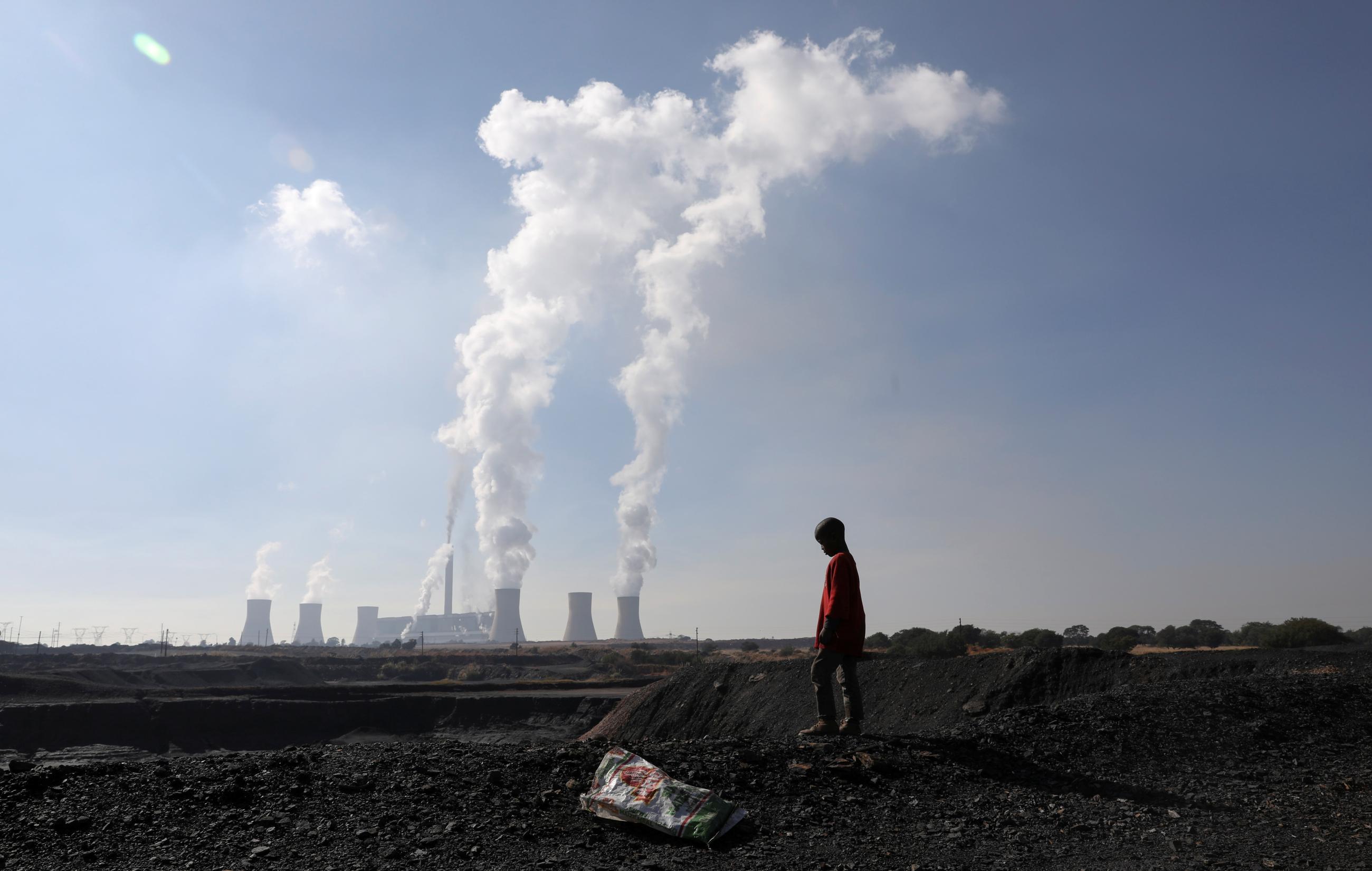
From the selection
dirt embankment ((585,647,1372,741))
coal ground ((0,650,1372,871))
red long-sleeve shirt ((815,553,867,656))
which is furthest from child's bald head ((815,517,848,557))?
dirt embankment ((585,647,1372,741))

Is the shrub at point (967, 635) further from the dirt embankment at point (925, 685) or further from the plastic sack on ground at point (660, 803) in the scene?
the plastic sack on ground at point (660, 803)

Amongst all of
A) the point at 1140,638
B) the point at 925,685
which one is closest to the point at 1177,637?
the point at 1140,638

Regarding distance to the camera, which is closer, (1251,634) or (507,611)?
(1251,634)

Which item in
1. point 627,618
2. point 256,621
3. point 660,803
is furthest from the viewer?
point 256,621

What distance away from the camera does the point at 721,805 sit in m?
5.03

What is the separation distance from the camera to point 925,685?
16.2 metres

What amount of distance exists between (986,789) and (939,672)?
11127 millimetres

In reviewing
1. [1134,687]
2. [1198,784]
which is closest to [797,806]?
[1198,784]

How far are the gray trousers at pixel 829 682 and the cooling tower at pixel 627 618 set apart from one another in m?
93.1

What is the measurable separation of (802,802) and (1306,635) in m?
33.3

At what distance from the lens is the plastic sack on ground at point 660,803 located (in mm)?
4855

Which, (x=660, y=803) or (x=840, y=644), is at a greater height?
(x=840, y=644)

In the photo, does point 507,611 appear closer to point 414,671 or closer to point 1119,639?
point 414,671

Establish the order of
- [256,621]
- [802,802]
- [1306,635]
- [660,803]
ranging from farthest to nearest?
1. [256,621]
2. [1306,635]
3. [802,802]
4. [660,803]
